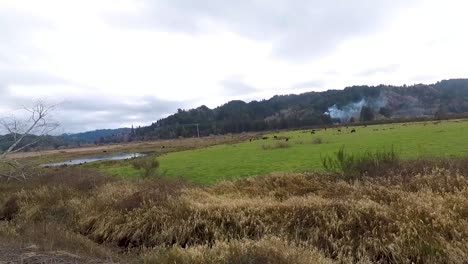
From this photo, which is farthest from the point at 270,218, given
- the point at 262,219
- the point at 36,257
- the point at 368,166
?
the point at 368,166

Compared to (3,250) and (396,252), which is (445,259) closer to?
(396,252)

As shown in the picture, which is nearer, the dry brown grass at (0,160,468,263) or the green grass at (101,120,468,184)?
the dry brown grass at (0,160,468,263)

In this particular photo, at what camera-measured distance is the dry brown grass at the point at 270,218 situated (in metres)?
10.3

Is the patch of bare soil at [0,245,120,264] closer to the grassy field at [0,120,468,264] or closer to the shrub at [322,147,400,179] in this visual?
the grassy field at [0,120,468,264]

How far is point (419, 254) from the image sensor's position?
10359 mm

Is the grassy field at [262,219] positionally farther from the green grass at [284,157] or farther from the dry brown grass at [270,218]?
the green grass at [284,157]

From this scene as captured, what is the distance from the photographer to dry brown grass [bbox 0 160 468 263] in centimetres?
1027

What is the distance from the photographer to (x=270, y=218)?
44.9ft

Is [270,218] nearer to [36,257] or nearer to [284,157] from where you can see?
[36,257]

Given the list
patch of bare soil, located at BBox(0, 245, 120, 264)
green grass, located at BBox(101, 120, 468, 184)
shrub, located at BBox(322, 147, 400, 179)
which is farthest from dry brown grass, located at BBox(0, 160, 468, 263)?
green grass, located at BBox(101, 120, 468, 184)

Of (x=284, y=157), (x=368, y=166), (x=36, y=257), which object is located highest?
(x=368, y=166)

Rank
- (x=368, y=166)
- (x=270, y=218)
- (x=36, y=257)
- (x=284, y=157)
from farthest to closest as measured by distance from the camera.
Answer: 1. (x=284, y=157)
2. (x=368, y=166)
3. (x=270, y=218)
4. (x=36, y=257)

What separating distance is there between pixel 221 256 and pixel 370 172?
11.2 meters

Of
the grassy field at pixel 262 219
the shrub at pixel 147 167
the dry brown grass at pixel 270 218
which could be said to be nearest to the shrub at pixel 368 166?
the grassy field at pixel 262 219
